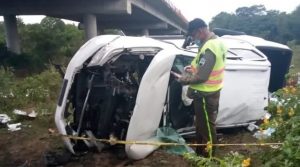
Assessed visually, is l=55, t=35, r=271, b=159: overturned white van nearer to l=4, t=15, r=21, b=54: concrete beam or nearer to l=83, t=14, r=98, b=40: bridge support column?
l=83, t=14, r=98, b=40: bridge support column

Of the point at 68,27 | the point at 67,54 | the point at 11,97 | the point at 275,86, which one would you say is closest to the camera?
the point at 275,86

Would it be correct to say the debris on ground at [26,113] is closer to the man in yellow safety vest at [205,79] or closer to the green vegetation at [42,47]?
the man in yellow safety vest at [205,79]

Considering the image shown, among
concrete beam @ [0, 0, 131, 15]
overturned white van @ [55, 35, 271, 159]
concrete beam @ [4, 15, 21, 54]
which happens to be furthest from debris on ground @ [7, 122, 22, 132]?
concrete beam @ [4, 15, 21, 54]

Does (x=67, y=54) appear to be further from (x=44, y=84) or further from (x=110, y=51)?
(x=110, y=51)

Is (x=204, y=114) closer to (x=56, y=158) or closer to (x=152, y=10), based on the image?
(x=56, y=158)

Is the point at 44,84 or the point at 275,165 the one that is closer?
the point at 275,165

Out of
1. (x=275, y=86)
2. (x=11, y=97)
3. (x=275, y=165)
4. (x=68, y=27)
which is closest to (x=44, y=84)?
(x=11, y=97)

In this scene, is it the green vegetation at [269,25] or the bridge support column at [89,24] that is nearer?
the bridge support column at [89,24]

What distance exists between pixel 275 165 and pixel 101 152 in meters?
2.92

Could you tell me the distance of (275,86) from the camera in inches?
371

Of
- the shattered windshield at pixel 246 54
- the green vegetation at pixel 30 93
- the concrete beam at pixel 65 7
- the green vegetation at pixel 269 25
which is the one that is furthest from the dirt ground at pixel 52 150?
the green vegetation at pixel 269 25

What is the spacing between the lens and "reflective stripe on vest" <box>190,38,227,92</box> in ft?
17.0

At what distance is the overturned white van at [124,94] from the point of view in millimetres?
5219

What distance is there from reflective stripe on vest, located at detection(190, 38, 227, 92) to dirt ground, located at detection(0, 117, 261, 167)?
0.90 meters
